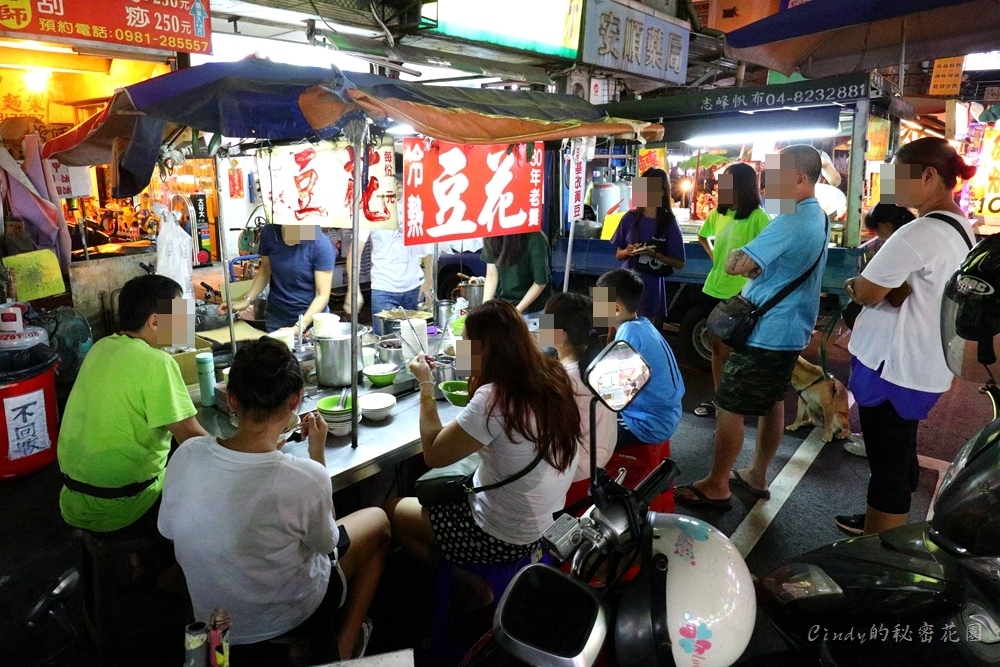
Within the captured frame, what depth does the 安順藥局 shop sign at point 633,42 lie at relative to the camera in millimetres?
8578

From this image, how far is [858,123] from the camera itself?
20.6 feet

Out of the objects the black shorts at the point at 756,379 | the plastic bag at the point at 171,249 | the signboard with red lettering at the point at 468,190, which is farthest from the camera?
the plastic bag at the point at 171,249

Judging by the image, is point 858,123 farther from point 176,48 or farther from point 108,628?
point 108,628

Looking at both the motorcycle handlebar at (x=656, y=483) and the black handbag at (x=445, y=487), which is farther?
the black handbag at (x=445, y=487)

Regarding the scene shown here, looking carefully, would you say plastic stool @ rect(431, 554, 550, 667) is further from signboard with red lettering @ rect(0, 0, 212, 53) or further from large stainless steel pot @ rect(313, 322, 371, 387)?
signboard with red lettering @ rect(0, 0, 212, 53)

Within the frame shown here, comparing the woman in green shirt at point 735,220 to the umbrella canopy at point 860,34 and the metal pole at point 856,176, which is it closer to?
the umbrella canopy at point 860,34

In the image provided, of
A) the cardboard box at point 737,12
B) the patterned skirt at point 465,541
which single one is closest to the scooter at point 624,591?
the patterned skirt at point 465,541

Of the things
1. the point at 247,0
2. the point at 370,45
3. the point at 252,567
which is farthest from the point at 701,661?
the point at 370,45

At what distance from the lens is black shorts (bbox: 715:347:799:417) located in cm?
414

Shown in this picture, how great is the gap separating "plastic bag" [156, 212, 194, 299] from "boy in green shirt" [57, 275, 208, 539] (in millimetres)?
1959

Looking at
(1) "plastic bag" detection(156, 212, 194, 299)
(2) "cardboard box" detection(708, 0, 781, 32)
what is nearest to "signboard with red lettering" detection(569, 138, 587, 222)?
(1) "plastic bag" detection(156, 212, 194, 299)

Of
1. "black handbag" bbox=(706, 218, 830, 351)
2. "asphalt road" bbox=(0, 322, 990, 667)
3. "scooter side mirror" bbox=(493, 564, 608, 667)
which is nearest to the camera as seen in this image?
"scooter side mirror" bbox=(493, 564, 608, 667)

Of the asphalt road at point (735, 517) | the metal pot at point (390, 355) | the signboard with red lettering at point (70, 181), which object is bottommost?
the asphalt road at point (735, 517)

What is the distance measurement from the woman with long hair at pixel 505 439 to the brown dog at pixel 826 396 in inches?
152
